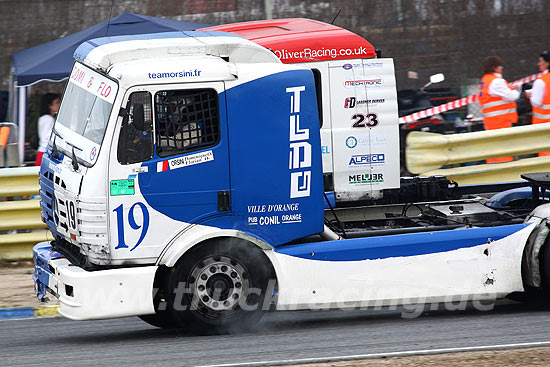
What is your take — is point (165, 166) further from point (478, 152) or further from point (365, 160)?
point (478, 152)

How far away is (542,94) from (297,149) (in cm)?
666

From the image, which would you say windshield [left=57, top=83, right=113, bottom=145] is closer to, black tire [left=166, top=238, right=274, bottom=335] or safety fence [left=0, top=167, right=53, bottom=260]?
black tire [left=166, top=238, right=274, bottom=335]

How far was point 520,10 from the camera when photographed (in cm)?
1928

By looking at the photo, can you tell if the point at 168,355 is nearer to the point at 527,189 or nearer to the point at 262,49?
the point at 262,49

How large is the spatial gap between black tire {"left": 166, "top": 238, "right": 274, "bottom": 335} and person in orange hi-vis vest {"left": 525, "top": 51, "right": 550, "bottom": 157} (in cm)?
695

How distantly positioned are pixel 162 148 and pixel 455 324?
114 inches

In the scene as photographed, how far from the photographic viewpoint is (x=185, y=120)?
7.68m

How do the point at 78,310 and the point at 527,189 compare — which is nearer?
the point at 78,310

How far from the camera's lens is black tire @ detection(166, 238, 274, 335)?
7.73m

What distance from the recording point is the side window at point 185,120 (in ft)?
25.0

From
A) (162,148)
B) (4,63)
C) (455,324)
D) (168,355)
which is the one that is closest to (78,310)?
(168,355)

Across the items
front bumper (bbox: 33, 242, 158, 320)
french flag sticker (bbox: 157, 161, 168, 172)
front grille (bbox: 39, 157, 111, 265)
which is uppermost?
french flag sticker (bbox: 157, 161, 168, 172)

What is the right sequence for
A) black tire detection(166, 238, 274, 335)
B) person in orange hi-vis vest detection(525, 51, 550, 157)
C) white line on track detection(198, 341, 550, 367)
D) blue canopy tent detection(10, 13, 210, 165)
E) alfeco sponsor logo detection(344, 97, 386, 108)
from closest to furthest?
1. white line on track detection(198, 341, 550, 367)
2. black tire detection(166, 238, 274, 335)
3. alfeco sponsor logo detection(344, 97, 386, 108)
4. person in orange hi-vis vest detection(525, 51, 550, 157)
5. blue canopy tent detection(10, 13, 210, 165)

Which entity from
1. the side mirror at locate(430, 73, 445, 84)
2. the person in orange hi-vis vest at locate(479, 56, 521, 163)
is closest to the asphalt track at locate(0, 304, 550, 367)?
the person in orange hi-vis vest at locate(479, 56, 521, 163)
